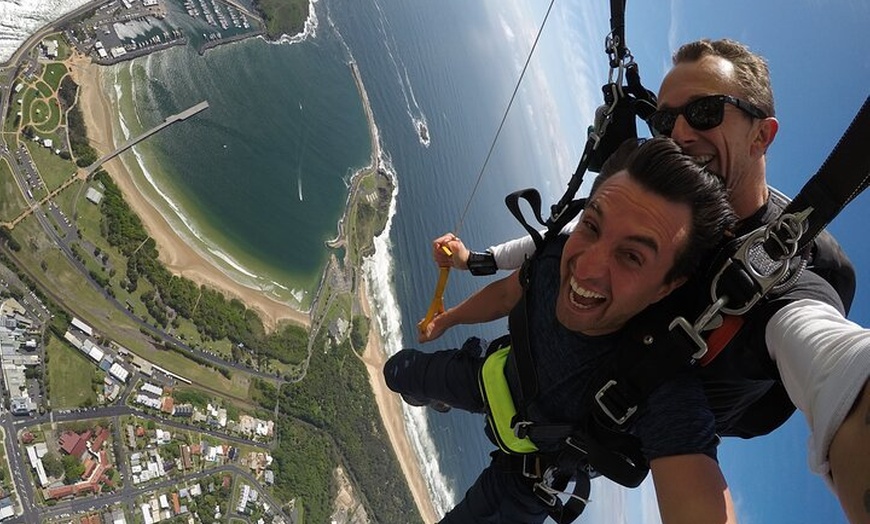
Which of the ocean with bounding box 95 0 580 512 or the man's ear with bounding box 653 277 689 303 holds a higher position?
the man's ear with bounding box 653 277 689 303

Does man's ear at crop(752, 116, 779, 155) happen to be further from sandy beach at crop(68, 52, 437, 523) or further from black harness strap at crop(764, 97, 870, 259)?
sandy beach at crop(68, 52, 437, 523)

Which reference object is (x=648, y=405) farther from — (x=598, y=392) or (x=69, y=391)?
(x=69, y=391)

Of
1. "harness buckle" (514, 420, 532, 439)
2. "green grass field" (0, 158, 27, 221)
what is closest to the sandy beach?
"green grass field" (0, 158, 27, 221)

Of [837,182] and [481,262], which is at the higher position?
[837,182]

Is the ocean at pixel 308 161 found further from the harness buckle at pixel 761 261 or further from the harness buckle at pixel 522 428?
the harness buckle at pixel 761 261

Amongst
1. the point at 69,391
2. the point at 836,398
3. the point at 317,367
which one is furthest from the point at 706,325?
the point at 317,367

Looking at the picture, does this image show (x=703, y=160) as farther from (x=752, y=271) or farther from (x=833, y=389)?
(x=833, y=389)

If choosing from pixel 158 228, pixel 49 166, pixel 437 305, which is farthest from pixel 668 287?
pixel 49 166
